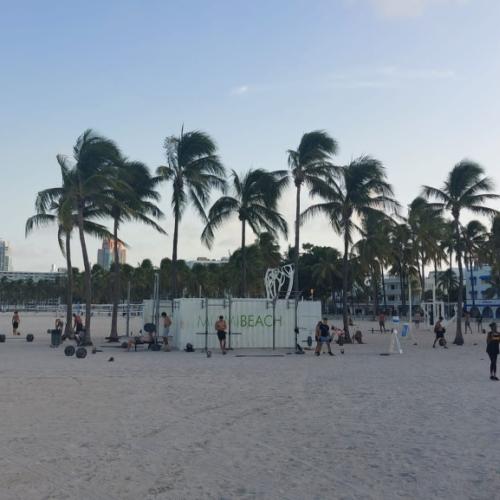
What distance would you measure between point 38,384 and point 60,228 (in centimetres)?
1904

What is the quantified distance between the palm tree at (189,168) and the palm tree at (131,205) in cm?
182

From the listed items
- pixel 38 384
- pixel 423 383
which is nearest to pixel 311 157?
pixel 423 383

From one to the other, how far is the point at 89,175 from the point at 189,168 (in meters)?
5.57

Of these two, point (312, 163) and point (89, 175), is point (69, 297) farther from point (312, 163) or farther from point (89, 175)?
point (312, 163)

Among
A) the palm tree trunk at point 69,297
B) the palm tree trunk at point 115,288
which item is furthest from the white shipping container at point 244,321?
the palm tree trunk at point 69,297

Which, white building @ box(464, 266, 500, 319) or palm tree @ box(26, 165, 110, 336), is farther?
white building @ box(464, 266, 500, 319)

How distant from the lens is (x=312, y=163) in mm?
31484

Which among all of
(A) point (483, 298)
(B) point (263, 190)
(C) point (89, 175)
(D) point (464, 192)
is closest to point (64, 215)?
(C) point (89, 175)

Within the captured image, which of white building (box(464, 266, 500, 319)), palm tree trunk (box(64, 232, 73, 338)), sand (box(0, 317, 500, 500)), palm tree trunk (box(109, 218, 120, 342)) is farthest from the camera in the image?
white building (box(464, 266, 500, 319))

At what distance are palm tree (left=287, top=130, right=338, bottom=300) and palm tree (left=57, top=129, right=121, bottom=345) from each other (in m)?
9.81

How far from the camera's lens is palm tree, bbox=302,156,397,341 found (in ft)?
105

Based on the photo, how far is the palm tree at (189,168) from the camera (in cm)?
3159

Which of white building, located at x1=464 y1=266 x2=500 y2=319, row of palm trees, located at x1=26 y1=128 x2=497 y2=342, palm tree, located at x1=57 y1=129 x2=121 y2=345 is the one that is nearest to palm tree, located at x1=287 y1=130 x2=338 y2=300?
row of palm trees, located at x1=26 y1=128 x2=497 y2=342

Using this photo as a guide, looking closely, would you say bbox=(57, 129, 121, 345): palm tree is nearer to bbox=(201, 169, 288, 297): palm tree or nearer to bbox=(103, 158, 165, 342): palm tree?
bbox=(103, 158, 165, 342): palm tree
